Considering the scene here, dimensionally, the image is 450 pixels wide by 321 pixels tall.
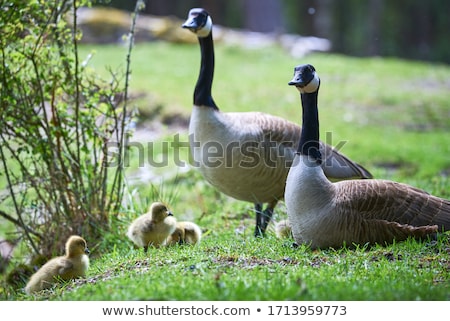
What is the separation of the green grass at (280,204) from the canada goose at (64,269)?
197 millimetres

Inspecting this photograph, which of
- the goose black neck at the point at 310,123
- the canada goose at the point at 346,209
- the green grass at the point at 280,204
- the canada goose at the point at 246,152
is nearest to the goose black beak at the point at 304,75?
the canada goose at the point at 346,209

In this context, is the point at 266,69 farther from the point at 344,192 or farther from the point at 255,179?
the point at 344,192

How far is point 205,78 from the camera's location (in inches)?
323

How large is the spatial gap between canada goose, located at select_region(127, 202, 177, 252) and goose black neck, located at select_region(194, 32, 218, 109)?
1.48m

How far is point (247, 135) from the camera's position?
25.7 ft

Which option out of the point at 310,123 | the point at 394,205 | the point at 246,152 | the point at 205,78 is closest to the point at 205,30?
the point at 205,78

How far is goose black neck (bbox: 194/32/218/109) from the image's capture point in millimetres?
7988

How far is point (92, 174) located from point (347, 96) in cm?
1267

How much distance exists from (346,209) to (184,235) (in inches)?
85.5

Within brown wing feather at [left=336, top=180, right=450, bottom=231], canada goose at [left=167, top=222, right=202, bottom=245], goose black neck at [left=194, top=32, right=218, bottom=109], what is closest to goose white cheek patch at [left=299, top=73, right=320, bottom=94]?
brown wing feather at [left=336, top=180, right=450, bottom=231]

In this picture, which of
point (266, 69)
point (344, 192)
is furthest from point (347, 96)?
point (344, 192)

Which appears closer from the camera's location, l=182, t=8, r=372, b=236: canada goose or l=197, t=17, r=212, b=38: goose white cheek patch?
l=182, t=8, r=372, b=236: canada goose

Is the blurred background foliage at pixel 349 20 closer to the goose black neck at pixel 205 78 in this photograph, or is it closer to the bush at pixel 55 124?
the goose black neck at pixel 205 78

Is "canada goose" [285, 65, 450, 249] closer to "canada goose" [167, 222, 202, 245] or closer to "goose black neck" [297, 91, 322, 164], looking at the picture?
Result: "goose black neck" [297, 91, 322, 164]
